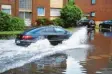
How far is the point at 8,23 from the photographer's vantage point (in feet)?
141

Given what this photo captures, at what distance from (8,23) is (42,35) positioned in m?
18.9

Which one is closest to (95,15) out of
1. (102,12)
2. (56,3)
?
(102,12)

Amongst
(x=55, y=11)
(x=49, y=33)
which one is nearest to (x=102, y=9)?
(x=55, y=11)

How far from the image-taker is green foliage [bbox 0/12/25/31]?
43.0 m

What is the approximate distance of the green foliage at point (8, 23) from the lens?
4300 cm

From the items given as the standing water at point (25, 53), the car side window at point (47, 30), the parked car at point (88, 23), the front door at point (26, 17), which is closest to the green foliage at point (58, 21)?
the front door at point (26, 17)

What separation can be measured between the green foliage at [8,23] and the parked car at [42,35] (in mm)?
17730

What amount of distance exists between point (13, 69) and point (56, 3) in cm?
4197

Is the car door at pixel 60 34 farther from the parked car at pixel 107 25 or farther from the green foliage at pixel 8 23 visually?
the parked car at pixel 107 25

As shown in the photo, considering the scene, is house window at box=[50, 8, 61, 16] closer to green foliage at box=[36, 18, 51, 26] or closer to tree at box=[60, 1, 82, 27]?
tree at box=[60, 1, 82, 27]

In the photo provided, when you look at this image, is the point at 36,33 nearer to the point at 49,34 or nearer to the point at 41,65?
the point at 49,34

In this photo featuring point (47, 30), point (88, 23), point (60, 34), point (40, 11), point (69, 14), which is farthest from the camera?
point (88, 23)

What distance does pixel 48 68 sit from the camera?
47.2 feet

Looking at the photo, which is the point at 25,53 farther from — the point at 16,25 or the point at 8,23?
the point at 16,25
